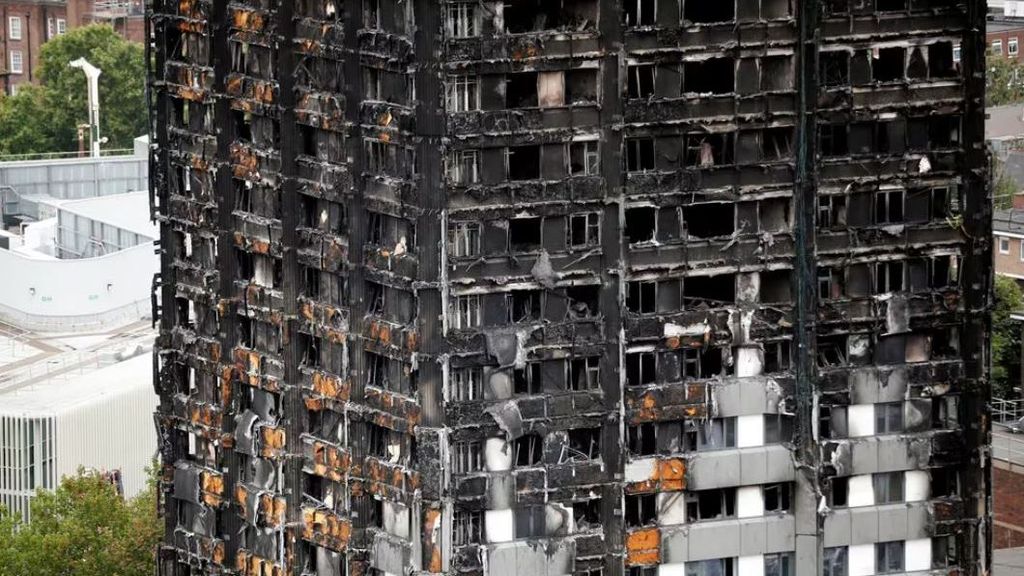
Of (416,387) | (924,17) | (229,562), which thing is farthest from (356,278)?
(924,17)

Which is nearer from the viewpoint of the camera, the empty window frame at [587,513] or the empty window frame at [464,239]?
the empty window frame at [464,239]

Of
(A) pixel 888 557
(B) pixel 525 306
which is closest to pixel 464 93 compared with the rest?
(B) pixel 525 306

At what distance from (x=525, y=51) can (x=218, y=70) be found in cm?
1872

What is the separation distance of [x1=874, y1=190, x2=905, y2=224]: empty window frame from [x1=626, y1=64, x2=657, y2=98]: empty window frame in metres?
12.0

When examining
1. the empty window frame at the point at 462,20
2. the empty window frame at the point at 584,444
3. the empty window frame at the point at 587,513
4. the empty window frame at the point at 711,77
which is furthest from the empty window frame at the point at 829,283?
the empty window frame at the point at 462,20

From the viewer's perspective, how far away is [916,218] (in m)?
158

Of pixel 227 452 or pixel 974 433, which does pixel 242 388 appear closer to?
pixel 227 452

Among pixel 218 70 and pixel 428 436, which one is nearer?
pixel 428 436

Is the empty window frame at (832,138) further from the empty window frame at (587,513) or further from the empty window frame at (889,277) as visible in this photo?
the empty window frame at (587,513)

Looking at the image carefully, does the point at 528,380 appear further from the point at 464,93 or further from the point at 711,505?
the point at 464,93

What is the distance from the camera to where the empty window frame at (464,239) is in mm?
151625

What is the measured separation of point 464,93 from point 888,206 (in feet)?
67.8

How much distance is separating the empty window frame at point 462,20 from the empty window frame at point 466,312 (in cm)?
1158

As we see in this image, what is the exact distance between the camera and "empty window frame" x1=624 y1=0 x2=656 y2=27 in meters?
153
